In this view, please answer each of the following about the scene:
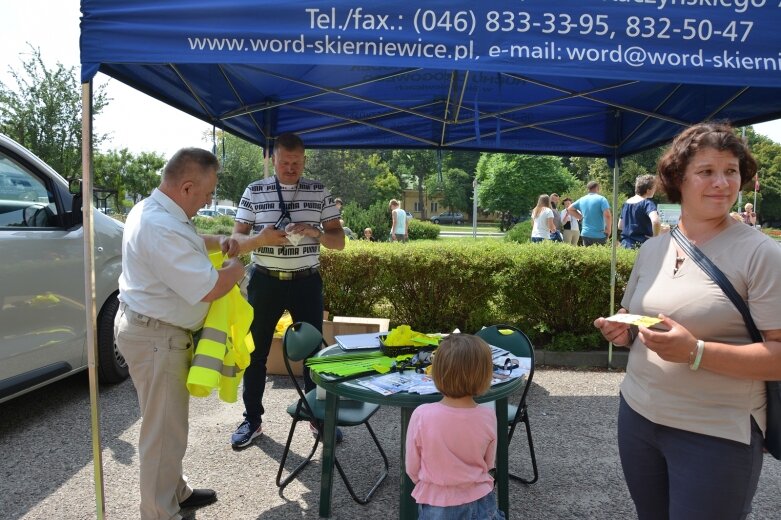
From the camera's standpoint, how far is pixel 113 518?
295cm

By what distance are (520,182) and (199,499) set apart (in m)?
42.6

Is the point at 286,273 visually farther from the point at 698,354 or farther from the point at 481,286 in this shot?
the point at 481,286

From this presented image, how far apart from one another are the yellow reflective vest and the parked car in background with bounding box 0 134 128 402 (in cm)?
179

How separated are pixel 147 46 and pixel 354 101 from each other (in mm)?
2487

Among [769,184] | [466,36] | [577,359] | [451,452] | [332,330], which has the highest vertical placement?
[769,184]

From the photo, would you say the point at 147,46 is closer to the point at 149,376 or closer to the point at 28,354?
the point at 149,376

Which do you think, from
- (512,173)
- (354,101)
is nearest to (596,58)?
(354,101)

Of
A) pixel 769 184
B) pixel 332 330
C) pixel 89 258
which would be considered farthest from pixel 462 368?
pixel 769 184

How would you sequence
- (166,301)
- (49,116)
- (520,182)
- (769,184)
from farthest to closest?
(769,184) < (520,182) < (49,116) < (166,301)

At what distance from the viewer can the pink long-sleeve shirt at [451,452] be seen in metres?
1.88

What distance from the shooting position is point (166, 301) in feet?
8.11

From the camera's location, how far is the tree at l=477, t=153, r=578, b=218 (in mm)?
43312

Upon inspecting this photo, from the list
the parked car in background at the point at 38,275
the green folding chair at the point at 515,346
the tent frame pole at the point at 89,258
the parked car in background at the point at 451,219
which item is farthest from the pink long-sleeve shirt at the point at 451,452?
the parked car in background at the point at 451,219

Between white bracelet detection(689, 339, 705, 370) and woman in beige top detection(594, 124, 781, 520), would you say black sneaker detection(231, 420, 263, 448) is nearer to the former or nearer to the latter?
woman in beige top detection(594, 124, 781, 520)
